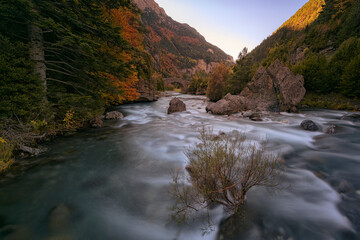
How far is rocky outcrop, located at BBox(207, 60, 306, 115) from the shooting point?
16.5 metres

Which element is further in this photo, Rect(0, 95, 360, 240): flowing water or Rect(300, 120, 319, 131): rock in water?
Rect(300, 120, 319, 131): rock in water

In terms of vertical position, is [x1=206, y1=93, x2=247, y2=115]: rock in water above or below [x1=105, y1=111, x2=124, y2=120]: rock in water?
above

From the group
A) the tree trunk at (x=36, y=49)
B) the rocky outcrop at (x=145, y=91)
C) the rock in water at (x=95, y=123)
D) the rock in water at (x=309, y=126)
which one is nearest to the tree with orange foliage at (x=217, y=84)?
the rocky outcrop at (x=145, y=91)

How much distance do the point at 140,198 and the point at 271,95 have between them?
19450mm

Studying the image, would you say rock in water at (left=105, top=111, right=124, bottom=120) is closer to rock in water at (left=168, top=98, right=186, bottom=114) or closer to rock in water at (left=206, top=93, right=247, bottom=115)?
rock in water at (left=168, top=98, right=186, bottom=114)

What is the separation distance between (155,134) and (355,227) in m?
8.16

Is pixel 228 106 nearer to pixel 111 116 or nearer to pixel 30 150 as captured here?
pixel 111 116

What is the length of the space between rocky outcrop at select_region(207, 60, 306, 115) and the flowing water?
34.9 ft

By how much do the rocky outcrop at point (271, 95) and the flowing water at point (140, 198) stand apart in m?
10.6

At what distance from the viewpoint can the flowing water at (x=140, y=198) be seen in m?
2.72

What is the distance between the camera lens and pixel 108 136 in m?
8.07

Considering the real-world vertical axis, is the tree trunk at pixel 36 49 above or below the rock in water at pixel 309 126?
above

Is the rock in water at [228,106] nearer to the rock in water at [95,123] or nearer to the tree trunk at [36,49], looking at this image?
the rock in water at [95,123]

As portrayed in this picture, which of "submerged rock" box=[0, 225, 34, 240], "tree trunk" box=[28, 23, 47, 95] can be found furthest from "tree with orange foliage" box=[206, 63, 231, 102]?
"submerged rock" box=[0, 225, 34, 240]
